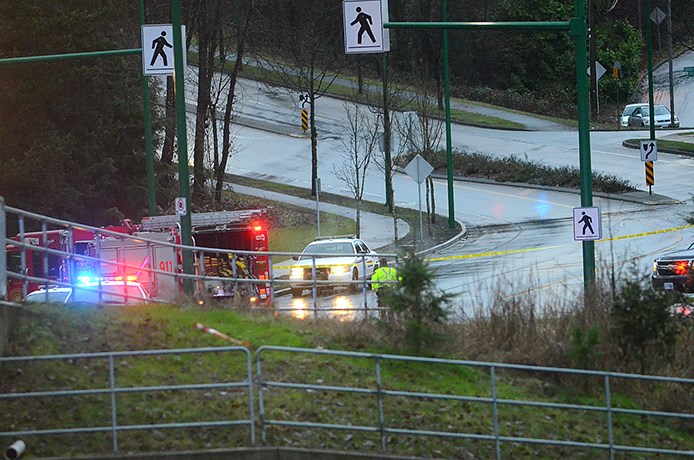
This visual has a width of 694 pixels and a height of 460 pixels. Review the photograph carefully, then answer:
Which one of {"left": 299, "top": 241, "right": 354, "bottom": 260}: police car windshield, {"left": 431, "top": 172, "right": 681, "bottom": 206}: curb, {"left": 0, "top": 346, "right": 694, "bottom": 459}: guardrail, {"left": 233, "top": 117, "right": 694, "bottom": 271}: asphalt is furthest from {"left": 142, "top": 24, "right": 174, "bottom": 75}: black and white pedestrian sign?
{"left": 431, "top": 172, "right": 681, "bottom": 206}: curb

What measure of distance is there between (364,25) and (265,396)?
306 inches

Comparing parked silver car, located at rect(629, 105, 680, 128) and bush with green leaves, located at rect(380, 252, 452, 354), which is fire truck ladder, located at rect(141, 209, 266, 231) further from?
parked silver car, located at rect(629, 105, 680, 128)

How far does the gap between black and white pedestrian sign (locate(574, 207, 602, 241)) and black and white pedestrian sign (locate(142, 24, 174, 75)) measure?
841 cm

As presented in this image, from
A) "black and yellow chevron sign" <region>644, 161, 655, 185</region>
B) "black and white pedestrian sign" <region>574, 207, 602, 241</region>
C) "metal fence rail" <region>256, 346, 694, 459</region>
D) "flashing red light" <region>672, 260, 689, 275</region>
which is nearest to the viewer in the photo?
"metal fence rail" <region>256, 346, 694, 459</region>

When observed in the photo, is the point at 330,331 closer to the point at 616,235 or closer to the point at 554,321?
the point at 554,321

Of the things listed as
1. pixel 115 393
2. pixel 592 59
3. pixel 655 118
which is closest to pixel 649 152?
pixel 592 59

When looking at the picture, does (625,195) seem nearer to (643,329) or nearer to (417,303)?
(643,329)

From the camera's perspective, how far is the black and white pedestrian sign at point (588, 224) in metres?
18.1

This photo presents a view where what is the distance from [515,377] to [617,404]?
131 cm

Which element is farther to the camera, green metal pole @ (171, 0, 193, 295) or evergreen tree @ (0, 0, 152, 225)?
evergreen tree @ (0, 0, 152, 225)

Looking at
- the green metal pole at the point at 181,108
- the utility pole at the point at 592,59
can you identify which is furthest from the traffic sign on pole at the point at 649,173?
the green metal pole at the point at 181,108

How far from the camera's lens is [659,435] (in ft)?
46.4

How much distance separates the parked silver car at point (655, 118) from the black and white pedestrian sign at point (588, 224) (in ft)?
168

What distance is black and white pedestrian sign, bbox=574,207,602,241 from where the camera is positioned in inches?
711
